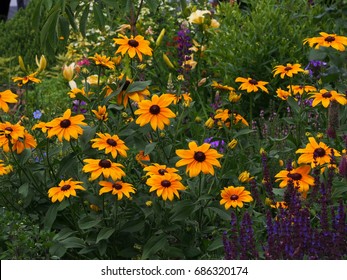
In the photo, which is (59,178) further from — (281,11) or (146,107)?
(281,11)

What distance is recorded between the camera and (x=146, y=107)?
A: 9.93ft

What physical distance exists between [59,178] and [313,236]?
3.82 feet

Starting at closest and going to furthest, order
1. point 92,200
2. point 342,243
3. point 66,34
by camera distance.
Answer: point 342,243 → point 92,200 → point 66,34

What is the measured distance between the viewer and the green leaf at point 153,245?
9.53 ft

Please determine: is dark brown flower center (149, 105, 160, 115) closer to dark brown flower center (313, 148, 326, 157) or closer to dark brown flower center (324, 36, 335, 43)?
dark brown flower center (313, 148, 326, 157)

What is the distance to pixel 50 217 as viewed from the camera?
3.08 meters

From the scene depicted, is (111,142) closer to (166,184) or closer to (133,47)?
(166,184)

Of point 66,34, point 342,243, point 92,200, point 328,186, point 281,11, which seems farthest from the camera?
point 281,11

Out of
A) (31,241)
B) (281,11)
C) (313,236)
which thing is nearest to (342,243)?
(313,236)

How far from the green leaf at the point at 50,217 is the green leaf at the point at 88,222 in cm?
16

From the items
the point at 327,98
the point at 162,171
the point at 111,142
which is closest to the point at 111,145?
the point at 111,142

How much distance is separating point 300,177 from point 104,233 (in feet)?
2.73

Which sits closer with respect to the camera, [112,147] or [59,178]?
[112,147]

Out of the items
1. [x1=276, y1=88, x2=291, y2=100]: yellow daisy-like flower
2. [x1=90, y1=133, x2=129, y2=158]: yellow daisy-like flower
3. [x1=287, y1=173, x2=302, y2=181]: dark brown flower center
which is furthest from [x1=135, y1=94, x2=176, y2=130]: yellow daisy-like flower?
[x1=276, y1=88, x2=291, y2=100]: yellow daisy-like flower
